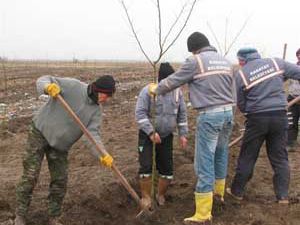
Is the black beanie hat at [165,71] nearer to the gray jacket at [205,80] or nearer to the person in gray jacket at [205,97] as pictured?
the person in gray jacket at [205,97]

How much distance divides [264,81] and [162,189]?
1730 mm

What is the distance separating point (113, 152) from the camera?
856 centimetres

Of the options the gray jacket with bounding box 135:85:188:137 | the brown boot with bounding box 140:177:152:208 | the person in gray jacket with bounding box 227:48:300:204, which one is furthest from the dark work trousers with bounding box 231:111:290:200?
the brown boot with bounding box 140:177:152:208

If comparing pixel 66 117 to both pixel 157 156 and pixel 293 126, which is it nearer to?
→ pixel 157 156

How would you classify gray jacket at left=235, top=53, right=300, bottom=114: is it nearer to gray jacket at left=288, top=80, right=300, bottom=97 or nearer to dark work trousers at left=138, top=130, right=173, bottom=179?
dark work trousers at left=138, top=130, right=173, bottom=179

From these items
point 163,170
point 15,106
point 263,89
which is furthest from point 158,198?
point 15,106

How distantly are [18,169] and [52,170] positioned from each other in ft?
8.26

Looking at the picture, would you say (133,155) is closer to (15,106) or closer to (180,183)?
(180,183)

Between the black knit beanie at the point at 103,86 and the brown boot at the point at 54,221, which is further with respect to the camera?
the brown boot at the point at 54,221

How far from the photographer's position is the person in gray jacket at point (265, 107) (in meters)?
5.82

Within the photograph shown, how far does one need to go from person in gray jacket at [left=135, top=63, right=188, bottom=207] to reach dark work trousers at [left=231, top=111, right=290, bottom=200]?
754 millimetres

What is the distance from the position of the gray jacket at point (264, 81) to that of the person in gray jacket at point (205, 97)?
501 millimetres

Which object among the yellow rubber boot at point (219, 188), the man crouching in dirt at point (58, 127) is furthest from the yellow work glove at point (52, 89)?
the yellow rubber boot at point (219, 188)

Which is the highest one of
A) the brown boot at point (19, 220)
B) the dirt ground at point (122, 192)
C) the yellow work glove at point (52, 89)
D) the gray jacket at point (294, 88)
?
the yellow work glove at point (52, 89)
